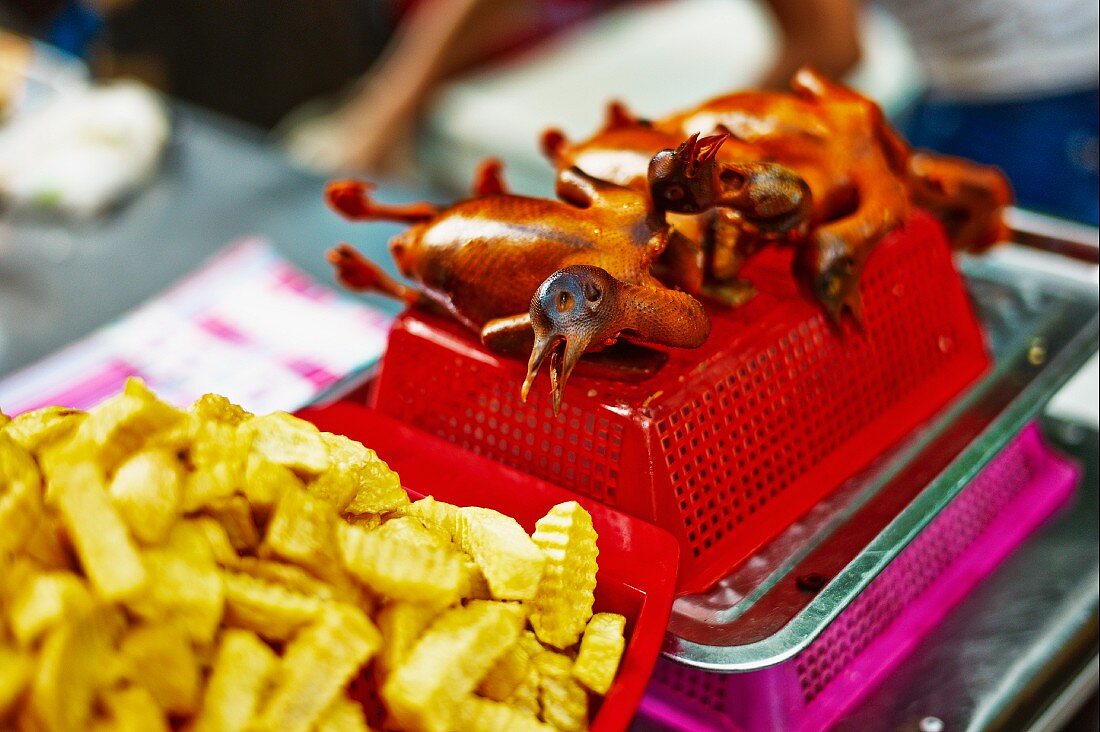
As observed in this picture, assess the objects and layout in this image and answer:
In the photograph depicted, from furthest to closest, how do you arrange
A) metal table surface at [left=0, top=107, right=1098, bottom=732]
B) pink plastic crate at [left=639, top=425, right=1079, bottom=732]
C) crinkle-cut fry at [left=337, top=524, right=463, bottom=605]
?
metal table surface at [left=0, top=107, right=1098, bottom=732] → pink plastic crate at [left=639, top=425, right=1079, bottom=732] → crinkle-cut fry at [left=337, top=524, right=463, bottom=605]

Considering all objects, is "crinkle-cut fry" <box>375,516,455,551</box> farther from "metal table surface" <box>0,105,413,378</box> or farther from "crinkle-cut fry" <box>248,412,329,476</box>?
"metal table surface" <box>0,105,413,378</box>

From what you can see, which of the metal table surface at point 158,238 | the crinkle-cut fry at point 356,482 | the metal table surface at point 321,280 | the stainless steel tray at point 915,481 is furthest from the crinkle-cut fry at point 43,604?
the metal table surface at point 158,238

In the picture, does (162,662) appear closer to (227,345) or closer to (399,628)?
(399,628)

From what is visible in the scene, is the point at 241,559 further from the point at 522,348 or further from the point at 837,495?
the point at 837,495

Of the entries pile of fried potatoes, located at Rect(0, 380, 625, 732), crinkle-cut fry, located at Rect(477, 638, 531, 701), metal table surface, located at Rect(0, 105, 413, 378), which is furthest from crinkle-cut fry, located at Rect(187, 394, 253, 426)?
metal table surface, located at Rect(0, 105, 413, 378)

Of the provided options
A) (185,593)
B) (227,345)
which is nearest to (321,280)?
(227,345)
